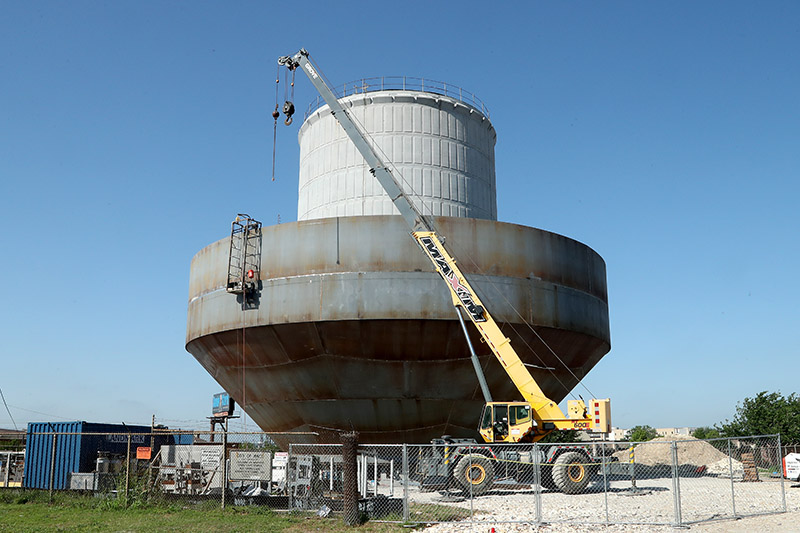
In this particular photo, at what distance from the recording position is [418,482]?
23.8 m

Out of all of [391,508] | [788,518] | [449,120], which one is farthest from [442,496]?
[449,120]

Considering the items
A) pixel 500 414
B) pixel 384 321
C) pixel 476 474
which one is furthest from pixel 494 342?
pixel 476 474

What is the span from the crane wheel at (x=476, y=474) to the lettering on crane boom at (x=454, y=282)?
5.09m

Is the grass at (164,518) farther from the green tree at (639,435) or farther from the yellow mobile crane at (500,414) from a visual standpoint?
the green tree at (639,435)

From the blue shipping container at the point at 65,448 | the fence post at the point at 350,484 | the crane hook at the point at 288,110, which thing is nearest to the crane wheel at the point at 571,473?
the fence post at the point at 350,484

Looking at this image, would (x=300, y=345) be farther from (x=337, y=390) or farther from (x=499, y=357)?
(x=499, y=357)

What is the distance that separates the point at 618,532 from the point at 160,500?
12.0m

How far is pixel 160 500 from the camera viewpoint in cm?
1897

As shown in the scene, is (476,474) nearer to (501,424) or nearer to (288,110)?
(501,424)

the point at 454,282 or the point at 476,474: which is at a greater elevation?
the point at 454,282

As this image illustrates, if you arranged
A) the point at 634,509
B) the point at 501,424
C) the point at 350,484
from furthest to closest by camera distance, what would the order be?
1. the point at 501,424
2. the point at 634,509
3. the point at 350,484

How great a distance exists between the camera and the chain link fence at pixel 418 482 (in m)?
16.8

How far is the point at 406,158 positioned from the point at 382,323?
35.9 feet

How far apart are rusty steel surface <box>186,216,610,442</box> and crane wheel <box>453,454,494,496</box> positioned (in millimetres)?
5552
